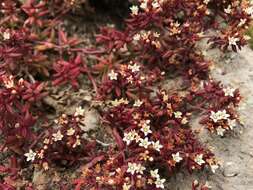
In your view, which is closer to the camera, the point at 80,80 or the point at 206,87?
the point at 206,87

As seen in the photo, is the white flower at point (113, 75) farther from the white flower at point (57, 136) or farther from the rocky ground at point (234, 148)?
the rocky ground at point (234, 148)

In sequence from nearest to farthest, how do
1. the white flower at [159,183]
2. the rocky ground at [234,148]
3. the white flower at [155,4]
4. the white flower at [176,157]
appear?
the white flower at [159,183] < the white flower at [176,157] < the rocky ground at [234,148] < the white flower at [155,4]

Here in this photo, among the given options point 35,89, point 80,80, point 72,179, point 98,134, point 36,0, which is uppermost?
point 36,0

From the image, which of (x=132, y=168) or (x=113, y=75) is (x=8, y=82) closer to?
(x=113, y=75)

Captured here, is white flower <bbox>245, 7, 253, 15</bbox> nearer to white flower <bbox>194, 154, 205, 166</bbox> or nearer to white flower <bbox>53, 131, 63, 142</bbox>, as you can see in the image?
white flower <bbox>194, 154, 205, 166</bbox>

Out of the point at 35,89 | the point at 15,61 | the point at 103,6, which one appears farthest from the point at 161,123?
the point at 103,6

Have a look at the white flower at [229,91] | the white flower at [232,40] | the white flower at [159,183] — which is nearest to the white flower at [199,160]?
the white flower at [159,183]

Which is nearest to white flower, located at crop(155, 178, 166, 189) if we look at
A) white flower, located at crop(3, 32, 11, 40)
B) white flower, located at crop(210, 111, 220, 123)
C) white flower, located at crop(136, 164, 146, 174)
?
white flower, located at crop(136, 164, 146, 174)

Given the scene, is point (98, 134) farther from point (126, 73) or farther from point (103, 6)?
point (103, 6)
